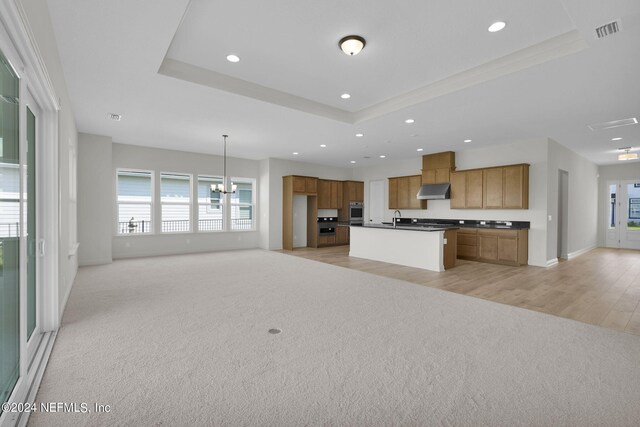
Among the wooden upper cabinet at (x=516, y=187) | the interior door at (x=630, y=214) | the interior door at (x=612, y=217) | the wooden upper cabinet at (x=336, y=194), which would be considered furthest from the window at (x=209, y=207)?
the interior door at (x=630, y=214)

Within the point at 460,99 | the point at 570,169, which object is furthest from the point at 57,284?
the point at 570,169

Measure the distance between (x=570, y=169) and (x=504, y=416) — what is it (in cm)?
829

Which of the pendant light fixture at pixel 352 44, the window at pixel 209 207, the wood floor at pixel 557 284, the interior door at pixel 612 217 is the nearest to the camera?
the pendant light fixture at pixel 352 44

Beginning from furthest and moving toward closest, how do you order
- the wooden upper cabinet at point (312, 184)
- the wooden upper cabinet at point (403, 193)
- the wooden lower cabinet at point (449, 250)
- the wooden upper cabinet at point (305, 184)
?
the wooden upper cabinet at point (312, 184), the wooden upper cabinet at point (305, 184), the wooden upper cabinet at point (403, 193), the wooden lower cabinet at point (449, 250)

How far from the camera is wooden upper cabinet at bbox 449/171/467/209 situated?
→ 24.5 ft

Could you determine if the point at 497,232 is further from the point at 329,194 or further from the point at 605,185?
the point at 605,185

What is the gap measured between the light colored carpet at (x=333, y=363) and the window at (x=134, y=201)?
3765 mm

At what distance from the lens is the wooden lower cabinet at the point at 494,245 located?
6465 mm

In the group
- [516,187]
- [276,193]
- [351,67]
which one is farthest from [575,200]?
[276,193]

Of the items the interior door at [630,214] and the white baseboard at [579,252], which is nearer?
the white baseboard at [579,252]

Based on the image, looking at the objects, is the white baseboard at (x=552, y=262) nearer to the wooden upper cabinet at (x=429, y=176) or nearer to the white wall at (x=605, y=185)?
the wooden upper cabinet at (x=429, y=176)

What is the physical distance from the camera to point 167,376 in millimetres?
2152

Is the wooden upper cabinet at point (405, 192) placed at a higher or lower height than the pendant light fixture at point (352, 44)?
lower

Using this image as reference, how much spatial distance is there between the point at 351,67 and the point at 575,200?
7.94m
